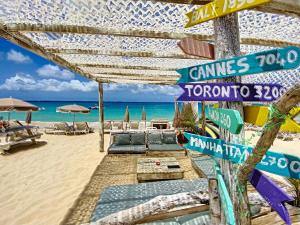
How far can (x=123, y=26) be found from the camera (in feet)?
10.2

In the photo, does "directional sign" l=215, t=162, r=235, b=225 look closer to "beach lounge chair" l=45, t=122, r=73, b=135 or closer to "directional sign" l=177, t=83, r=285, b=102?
"directional sign" l=177, t=83, r=285, b=102

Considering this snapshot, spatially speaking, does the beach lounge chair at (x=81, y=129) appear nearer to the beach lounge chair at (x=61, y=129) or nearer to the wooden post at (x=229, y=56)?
the beach lounge chair at (x=61, y=129)

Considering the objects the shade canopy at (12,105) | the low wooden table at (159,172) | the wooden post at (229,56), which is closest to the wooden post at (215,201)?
the wooden post at (229,56)

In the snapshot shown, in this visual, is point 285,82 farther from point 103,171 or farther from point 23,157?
point 23,157

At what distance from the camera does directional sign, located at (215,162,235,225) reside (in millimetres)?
1537

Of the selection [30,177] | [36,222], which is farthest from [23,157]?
[36,222]

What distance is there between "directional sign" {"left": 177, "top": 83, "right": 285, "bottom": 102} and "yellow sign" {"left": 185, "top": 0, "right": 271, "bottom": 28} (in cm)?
51

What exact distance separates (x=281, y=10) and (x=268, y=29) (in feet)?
4.59

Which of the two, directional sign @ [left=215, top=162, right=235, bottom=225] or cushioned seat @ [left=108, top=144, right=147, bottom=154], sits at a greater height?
directional sign @ [left=215, top=162, right=235, bottom=225]

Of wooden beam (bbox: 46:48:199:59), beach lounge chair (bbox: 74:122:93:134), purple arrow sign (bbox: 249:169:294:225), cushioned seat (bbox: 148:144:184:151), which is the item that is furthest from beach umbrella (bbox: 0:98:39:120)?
purple arrow sign (bbox: 249:169:294:225)

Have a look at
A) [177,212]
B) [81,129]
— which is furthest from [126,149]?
[81,129]

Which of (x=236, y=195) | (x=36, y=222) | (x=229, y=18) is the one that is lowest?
(x=36, y=222)

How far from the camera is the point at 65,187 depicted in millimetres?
5961

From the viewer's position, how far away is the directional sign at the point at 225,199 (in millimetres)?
1537
